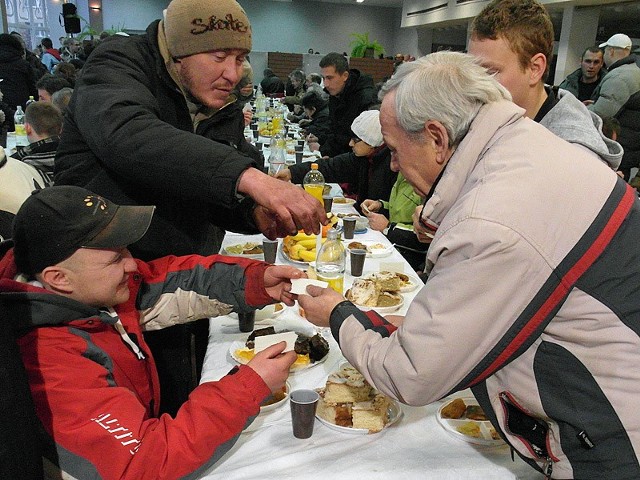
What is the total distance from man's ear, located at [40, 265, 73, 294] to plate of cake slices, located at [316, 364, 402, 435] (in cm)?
77

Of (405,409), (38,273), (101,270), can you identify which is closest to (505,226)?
(405,409)

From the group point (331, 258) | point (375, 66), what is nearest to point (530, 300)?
point (331, 258)

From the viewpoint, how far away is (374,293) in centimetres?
227

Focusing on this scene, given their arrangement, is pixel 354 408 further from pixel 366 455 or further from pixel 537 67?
pixel 537 67

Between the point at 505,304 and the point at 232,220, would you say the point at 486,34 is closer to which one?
the point at 232,220

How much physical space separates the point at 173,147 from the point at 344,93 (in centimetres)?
490

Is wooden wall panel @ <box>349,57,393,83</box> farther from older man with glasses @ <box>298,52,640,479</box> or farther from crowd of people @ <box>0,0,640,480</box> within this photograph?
older man with glasses @ <box>298,52,640,479</box>

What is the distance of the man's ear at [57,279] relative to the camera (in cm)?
141

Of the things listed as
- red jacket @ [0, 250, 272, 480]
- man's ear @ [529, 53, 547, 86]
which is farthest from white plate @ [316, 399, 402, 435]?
man's ear @ [529, 53, 547, 86]

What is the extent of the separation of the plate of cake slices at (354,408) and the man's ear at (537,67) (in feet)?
4.46

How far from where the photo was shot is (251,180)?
60.6 inches

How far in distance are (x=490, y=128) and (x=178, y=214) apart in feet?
3.91

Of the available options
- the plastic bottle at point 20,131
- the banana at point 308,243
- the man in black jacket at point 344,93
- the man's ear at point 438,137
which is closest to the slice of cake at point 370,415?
the man's ear at point 438,137

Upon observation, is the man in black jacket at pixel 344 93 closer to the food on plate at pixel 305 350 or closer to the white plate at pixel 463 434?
the food on plate at pixel 305 350
